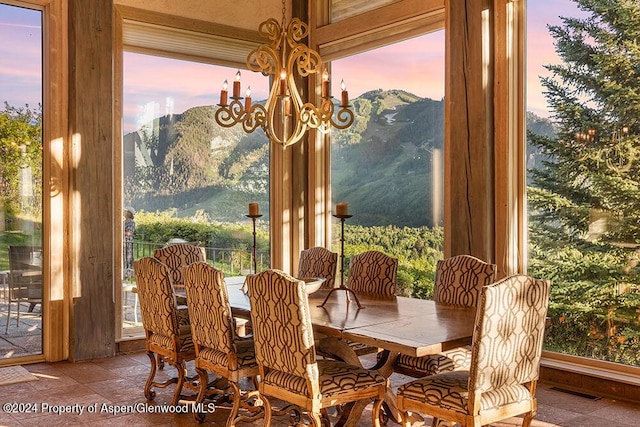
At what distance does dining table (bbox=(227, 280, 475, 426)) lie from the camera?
298 centimetres

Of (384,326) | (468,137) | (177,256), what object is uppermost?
(468,137)

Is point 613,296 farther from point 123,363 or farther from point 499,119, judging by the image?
point 123,363

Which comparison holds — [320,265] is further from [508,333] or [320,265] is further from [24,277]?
[24,277]

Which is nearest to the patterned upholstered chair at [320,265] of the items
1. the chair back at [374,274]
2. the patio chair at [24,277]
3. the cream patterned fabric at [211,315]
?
the chair back at [374,274]

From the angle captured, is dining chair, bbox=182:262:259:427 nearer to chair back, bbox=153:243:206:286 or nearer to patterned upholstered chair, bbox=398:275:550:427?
patterned upholstered chair, bbox=398:275:550:427

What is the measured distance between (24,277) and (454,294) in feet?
11.5

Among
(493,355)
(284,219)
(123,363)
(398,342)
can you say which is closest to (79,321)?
(123,363)

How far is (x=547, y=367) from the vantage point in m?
4.84

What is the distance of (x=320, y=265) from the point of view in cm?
496

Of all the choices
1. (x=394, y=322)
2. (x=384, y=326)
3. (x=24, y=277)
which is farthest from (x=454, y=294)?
(x=24, y=277)

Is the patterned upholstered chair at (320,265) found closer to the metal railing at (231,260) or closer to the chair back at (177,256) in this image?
the chair back at (177,256)

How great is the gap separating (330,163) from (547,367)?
9.76 feet

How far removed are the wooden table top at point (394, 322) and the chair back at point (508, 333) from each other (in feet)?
0.69

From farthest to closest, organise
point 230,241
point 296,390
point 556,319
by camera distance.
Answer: point 230,241
point 556,319
point 296,390
